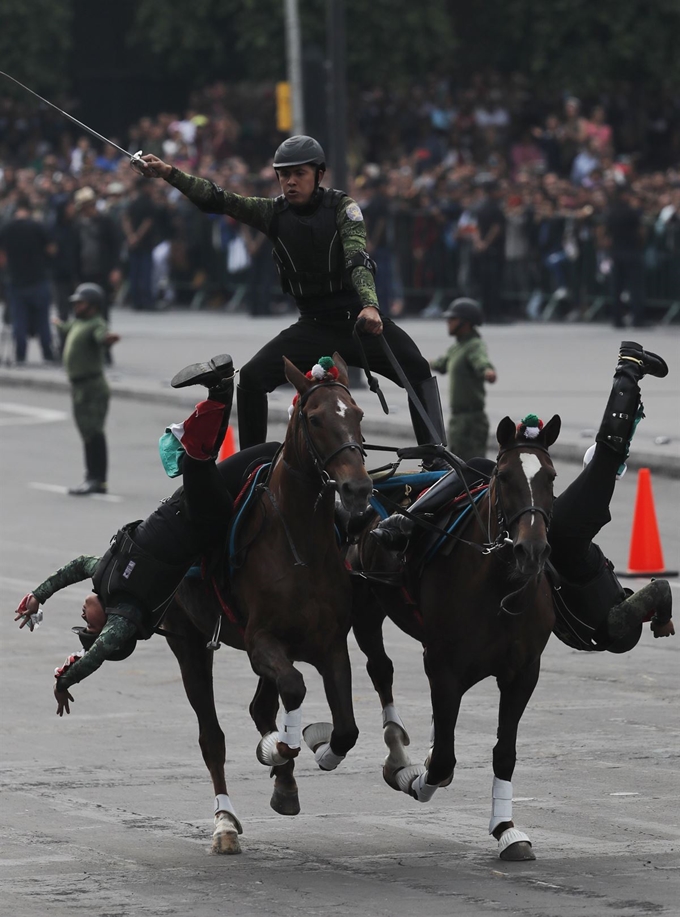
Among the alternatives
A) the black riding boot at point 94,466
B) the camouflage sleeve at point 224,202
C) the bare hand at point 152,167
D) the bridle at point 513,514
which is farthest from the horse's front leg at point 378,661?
the black riding boot at point 94,466

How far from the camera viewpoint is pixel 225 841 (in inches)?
324

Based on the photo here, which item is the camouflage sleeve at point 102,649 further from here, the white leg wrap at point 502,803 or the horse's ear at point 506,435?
the horse's ear at point 506,435

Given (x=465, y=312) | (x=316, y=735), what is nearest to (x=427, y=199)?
(x=465, y=312)

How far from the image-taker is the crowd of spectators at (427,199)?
95.2 feet

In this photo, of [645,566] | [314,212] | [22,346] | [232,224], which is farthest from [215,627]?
[232,224]

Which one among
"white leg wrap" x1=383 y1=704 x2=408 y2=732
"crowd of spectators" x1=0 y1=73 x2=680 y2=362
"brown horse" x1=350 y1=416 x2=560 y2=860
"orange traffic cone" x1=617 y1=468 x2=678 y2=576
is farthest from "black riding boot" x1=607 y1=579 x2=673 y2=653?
"crowd of spectators" x1=0 y1=73 x2=680 y2=362

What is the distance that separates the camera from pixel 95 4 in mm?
42750

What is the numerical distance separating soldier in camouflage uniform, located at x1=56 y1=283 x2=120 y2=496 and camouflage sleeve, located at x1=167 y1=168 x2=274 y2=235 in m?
9.27

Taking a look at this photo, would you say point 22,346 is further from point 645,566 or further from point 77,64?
point 77,64

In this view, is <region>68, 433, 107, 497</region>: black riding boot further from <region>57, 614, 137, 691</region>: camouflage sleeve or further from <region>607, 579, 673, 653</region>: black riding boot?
<region>607, 579, 673, 653</region>: black riding boot

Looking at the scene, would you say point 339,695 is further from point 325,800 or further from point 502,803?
point 325,800

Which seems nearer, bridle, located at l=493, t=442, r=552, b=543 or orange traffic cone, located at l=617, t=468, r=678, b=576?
bridle, located at l=493, t=442, r=552, b=543

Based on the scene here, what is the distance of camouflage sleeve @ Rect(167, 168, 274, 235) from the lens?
8914 millimetres

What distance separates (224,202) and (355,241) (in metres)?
0.61
